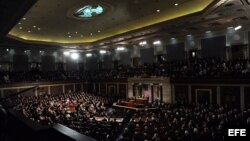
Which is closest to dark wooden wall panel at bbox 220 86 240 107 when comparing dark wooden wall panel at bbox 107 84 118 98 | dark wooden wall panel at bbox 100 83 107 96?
dark wooden wall panel at bbox 107 84 118 98

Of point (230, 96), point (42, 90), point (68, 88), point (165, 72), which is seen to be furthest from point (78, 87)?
point (230, 96)

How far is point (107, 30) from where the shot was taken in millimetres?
33719

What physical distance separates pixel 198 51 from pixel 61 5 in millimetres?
17268

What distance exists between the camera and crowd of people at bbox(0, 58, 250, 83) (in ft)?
73.2

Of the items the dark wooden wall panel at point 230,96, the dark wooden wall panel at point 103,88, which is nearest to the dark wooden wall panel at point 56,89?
the dark wooden wall panel at point 103,88

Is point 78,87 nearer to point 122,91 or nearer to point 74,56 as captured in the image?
point 74,56

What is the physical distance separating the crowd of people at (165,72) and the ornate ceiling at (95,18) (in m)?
5.66

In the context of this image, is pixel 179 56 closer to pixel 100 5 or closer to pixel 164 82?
pixel 164 82

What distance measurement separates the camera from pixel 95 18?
2781cm

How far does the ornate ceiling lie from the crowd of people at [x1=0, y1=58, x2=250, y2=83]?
566 cm

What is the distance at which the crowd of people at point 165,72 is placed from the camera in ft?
73.2

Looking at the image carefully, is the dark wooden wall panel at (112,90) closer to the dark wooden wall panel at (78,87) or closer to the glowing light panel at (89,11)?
the dark wooden wall panel at (78,87)

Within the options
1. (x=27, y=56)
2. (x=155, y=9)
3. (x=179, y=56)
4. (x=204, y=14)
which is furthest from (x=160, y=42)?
(x=27, y=56)

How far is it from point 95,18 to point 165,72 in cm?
1044
